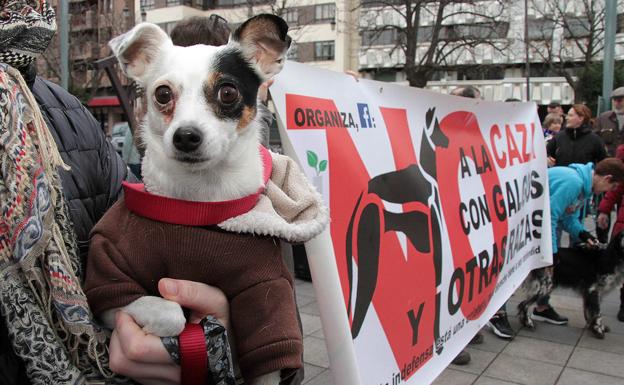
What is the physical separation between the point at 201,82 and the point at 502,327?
15.0ft

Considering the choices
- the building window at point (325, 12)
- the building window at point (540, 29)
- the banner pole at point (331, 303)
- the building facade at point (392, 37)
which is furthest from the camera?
the building window at point (325, 12)

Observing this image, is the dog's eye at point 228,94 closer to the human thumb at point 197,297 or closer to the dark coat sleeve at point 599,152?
the human thumb at point 197,297

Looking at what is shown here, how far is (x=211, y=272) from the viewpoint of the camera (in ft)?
4.42

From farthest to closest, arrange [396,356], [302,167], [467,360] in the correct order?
1. [467,360]
2. [396,356]
3. [302,167]

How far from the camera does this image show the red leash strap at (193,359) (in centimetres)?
127

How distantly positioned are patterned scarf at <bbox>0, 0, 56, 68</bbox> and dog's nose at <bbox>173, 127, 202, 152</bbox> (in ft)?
1.42

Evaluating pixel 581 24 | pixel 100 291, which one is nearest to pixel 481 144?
pixel 100 291

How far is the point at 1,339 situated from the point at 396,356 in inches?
60.6

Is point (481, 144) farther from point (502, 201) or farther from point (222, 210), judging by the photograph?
point (222, 210)

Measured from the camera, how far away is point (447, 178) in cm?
303

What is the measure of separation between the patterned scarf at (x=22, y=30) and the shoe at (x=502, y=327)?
4742mm

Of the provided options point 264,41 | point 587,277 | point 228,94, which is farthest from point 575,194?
point 228,94

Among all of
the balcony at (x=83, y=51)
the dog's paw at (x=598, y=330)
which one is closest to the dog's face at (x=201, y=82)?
the dog's paw at (x=598, y=330)

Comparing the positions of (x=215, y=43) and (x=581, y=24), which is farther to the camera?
(x=581, y=24)
